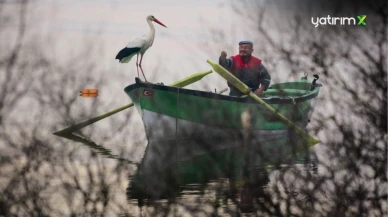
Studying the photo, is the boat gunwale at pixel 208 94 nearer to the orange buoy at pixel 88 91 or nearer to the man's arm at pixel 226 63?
the man's arm at pixel 226 63

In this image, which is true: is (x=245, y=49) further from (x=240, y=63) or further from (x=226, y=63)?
(x=226, y=63)

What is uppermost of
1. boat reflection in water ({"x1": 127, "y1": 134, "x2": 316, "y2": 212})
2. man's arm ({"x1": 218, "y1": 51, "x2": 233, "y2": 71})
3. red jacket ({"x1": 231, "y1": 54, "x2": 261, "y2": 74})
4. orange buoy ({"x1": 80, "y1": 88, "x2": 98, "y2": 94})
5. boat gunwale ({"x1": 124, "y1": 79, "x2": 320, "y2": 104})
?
red jacket ({"x1": 231, "y1": 54, "x2": 261, "y2": 74})

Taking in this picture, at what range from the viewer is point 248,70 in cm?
2545

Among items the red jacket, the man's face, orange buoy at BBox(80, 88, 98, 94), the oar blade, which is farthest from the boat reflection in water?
the oar blade

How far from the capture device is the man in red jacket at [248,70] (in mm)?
24969

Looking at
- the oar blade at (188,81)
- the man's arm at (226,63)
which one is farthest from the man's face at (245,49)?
the oar blade at (188,81)

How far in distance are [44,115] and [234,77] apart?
1194 cm

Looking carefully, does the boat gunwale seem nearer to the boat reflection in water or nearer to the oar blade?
the oar blade

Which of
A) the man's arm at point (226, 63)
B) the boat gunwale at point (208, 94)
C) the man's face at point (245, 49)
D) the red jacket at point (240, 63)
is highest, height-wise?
the man's face at point (245, 49)

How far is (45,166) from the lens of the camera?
34.3 feet

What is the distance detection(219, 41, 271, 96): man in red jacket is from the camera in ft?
81.9

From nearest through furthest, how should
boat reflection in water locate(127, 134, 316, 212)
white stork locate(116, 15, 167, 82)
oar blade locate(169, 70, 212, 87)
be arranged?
1. boat reflection in water locate(127, 134, 316, 212)
2. white stork locate(116, 15, 167, 82)
3. oar blade locate(169, 70, 212, 87)

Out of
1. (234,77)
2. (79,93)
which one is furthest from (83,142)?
(234,77)

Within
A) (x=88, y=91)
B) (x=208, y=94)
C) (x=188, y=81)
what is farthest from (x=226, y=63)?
(x=88, y=91)
